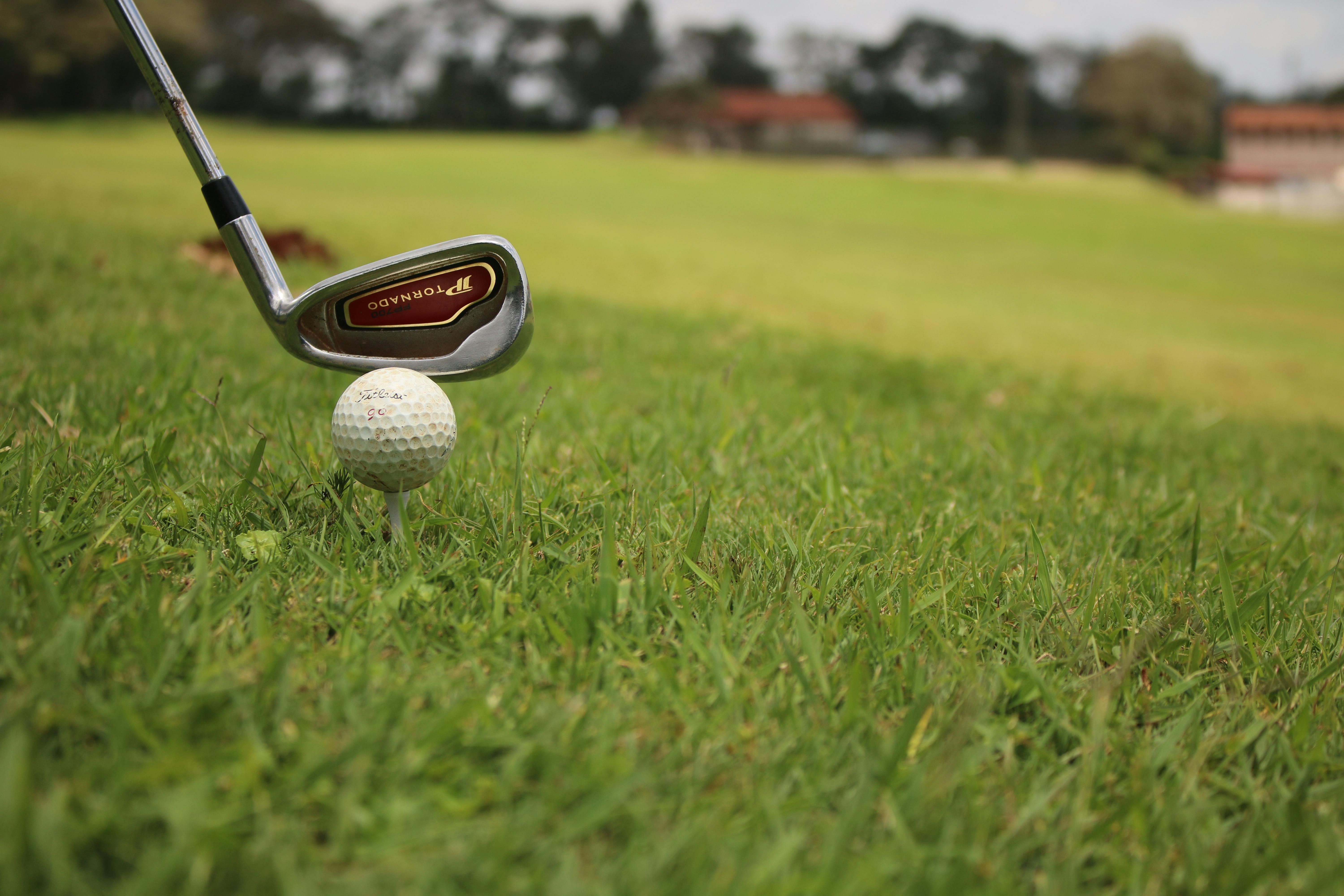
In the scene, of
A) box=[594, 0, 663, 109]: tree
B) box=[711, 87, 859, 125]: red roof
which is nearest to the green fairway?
box=[711, 87, 859, 125]: red roof

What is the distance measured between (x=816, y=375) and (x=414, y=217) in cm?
934

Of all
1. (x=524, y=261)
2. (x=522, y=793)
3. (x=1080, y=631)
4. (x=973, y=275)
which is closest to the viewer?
(x=522, y=793)

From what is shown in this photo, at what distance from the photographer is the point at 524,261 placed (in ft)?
35.3

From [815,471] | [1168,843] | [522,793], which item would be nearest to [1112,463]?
[815,471]

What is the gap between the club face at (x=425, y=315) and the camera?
202 centimetres

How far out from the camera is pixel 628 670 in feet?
5.41

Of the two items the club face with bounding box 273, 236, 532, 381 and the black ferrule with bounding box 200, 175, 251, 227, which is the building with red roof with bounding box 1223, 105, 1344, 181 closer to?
the club face with bounding box 273, 236, 532, 381

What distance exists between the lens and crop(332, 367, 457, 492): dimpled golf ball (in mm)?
1910

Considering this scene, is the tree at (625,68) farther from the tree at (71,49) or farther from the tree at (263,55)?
the tree at (71,49)

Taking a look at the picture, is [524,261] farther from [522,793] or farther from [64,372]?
[522,793]

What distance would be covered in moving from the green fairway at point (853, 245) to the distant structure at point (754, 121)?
3219cm

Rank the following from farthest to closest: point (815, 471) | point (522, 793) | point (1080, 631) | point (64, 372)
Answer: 1. point (64, 372)
2. point (815, 471)
3. point (1080, 631)
4. point (522, 793)

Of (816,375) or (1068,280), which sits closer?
(816,375)

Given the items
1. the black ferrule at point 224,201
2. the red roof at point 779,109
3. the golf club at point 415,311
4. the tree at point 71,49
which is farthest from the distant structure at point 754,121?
the golf club at point 415,311
